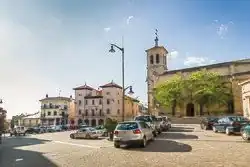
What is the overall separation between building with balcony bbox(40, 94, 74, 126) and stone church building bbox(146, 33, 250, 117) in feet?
112

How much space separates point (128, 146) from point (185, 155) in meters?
5.57

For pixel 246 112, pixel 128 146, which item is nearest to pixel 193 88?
pixel 246 112

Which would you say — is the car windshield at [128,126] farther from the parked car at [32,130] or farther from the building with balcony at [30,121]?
the building with balcony at [30,121]

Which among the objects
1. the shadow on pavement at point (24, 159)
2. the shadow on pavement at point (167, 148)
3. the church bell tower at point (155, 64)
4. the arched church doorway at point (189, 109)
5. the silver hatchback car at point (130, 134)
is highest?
the church bell tower at point (155, 64)

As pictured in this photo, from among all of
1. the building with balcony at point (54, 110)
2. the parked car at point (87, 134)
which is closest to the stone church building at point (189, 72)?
the building with balcony at point (54, 110)

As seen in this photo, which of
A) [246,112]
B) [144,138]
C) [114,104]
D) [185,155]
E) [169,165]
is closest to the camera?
[169,165]

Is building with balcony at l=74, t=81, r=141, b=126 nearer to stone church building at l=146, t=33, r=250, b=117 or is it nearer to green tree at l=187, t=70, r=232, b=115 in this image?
stone church building at l=146, t=33, r=250, b=117

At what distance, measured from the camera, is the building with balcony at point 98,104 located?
94.8 m

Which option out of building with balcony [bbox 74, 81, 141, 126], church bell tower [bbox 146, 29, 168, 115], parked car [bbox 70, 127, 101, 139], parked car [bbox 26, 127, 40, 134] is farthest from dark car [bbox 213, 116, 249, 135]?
building with balcony [bbox 74, 81, 141, 126]

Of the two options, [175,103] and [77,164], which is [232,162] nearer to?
[77,164]

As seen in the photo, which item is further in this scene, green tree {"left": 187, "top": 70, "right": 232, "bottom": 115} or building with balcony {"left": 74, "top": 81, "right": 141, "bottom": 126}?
building with balcony {"left": 74, "top": 81, "right": 141, "bottom": 126}

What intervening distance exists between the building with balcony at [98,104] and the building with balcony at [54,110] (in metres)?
8.12

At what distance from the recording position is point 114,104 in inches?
3730

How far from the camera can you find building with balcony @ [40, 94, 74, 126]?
104688 mm
